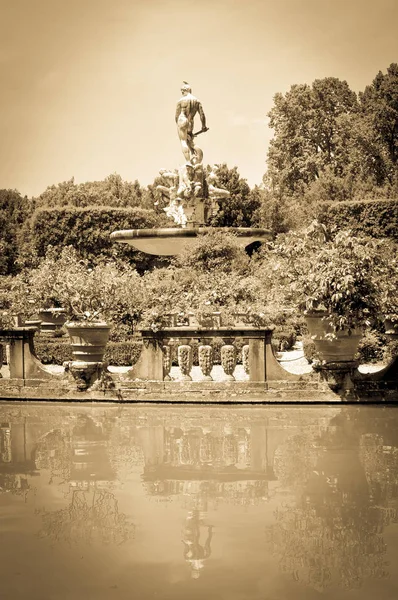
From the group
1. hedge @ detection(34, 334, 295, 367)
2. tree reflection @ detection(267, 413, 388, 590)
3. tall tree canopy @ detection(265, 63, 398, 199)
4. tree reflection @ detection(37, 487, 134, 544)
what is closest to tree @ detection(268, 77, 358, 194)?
tall tree canopy @ detection(265, 63, 398, 199)

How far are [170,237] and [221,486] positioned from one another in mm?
17058

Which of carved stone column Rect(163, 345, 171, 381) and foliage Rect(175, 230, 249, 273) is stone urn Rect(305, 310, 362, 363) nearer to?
carved stone column Rect(163, 345, 171, 381)

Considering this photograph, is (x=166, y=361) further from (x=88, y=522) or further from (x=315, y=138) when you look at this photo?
(x=315, y=138)

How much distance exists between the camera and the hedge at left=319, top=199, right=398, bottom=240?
1318 inches

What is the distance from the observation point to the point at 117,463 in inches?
320

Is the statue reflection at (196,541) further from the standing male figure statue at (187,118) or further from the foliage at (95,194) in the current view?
the foliage at (95,194)

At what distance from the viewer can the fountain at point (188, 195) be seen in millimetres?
24719

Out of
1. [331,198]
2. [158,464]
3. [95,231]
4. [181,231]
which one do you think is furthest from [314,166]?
[158,464]

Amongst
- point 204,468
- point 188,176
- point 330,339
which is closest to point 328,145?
point 188,176

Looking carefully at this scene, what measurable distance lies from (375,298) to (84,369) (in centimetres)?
429

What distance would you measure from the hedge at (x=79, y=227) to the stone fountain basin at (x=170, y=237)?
1315 centimetres

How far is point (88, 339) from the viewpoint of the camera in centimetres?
1202

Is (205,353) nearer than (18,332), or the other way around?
(205,353)

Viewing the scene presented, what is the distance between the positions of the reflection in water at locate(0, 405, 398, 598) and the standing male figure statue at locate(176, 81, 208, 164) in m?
16.5
